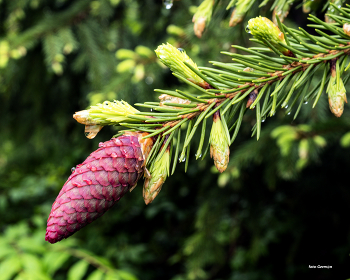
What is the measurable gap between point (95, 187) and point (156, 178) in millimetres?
100

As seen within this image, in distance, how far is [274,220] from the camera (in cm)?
229

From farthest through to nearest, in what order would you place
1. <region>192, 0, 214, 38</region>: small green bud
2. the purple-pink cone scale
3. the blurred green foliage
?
the blurred green foliage
<region>192, 0, 214, 38</region>: small green bud
the purple-pink cone scale

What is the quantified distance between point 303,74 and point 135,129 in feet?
0.98

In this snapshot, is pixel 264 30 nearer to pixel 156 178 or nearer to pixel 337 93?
pixel 337 93

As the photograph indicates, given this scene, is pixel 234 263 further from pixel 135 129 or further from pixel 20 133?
pixel 135 129

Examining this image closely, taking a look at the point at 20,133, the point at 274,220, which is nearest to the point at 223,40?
A: the point at 274,220

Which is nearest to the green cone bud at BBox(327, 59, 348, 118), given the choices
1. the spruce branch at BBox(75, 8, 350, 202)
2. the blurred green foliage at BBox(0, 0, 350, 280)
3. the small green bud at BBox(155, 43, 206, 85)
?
the spruce branch at BBox(75, 8, 350, 202)

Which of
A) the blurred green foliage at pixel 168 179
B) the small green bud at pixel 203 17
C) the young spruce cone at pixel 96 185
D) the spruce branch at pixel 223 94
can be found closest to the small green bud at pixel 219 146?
the spruce branch at pixel 223 94

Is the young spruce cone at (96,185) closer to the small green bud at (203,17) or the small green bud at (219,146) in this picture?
the small green bud at (219,146)

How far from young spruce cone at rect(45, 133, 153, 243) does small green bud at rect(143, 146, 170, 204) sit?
0.02 meters

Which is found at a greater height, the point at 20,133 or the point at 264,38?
the point at 20,133

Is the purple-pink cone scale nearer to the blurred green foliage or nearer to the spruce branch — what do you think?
the spruce branch

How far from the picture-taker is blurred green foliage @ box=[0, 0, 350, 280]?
1436 mm

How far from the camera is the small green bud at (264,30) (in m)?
0.41
